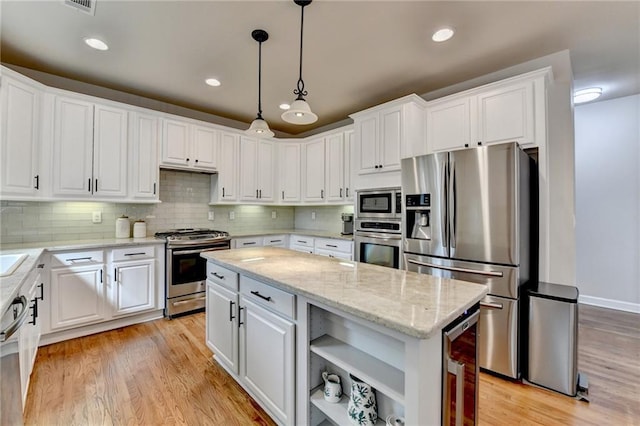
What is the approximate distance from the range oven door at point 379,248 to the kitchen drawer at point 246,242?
5.12 feet

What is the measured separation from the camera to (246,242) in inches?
163

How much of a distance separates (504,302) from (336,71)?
102 inches

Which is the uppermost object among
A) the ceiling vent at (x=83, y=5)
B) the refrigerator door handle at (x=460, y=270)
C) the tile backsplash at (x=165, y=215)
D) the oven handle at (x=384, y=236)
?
the ceiling vent at (x=83, y=5)

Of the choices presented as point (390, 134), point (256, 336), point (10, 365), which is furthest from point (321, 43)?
point (10, 365)

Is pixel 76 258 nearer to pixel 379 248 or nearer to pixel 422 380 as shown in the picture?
pixel 379 248

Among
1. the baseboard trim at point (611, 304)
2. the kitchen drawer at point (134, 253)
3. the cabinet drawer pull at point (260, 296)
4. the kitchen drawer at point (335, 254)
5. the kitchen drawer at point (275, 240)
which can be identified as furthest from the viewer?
the kitchen drawer at point (275, 240)

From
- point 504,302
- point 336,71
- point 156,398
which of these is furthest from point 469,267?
point 156,398

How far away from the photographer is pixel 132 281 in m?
3.13

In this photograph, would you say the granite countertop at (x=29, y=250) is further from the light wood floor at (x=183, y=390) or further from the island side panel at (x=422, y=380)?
the island side panel at (x=422, y=380)

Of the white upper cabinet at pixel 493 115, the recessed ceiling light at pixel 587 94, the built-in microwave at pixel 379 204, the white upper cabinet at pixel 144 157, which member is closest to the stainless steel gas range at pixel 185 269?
the white upper cabinet at pixel 144 157

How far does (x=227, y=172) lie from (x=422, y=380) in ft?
12.4

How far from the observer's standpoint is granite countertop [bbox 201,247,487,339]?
3.43ft

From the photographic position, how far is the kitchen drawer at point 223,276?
2.03 meters

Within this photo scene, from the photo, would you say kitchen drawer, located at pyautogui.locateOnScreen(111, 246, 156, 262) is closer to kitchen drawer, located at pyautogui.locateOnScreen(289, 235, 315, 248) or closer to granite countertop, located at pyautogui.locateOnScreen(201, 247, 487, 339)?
granite countertop, located at pyautogui.locateOnScreen(201, 247, 487, 339)
